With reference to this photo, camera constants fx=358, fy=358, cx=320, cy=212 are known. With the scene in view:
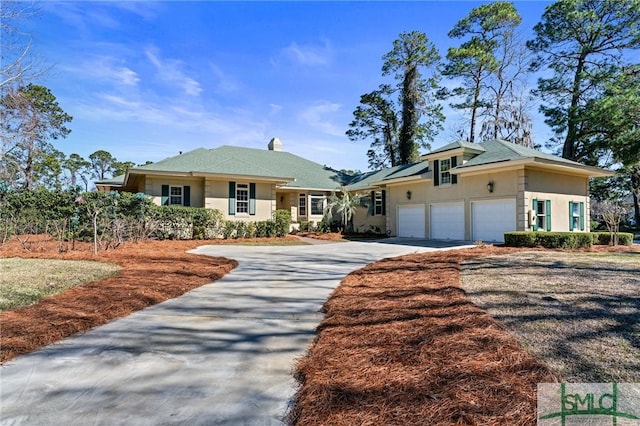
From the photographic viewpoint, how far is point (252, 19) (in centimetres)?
947

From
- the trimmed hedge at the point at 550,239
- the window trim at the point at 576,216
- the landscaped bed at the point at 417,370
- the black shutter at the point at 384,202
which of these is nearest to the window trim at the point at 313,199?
the black shutter at the point at 384,202

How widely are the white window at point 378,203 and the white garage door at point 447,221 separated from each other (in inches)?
167

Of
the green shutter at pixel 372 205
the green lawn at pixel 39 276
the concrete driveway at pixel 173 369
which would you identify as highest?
the green shutter at pixel 372 205

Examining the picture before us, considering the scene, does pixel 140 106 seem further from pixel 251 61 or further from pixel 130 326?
pixel 130 326

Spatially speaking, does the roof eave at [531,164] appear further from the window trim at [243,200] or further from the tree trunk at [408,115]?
the tree trunk at [408,115]

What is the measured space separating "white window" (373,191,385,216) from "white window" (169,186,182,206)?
36.5ft

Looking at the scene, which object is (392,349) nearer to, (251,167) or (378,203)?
(251,167)

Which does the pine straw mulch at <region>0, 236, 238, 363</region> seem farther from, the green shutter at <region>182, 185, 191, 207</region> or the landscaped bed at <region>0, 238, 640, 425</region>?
the green shutter at <region>182, 185, 191, 207</region>

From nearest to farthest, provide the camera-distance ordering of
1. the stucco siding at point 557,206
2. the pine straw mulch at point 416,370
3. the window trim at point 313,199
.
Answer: the pine straw mulch at point 416,370
the stucco siding at point 557,206
the window trim at point 313,199

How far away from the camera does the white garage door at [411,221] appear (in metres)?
18.3

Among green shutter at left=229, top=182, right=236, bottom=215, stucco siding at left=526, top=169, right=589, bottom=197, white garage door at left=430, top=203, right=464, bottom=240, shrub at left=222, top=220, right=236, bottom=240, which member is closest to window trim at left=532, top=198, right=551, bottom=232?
stucco siding at left=526, top=169, right=589, bottom=197

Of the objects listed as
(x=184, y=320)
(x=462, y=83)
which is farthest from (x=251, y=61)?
(x=462, y=83)

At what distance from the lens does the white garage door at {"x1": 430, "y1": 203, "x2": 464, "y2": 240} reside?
A: 16270mm

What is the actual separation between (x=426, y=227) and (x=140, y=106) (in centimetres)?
1441
